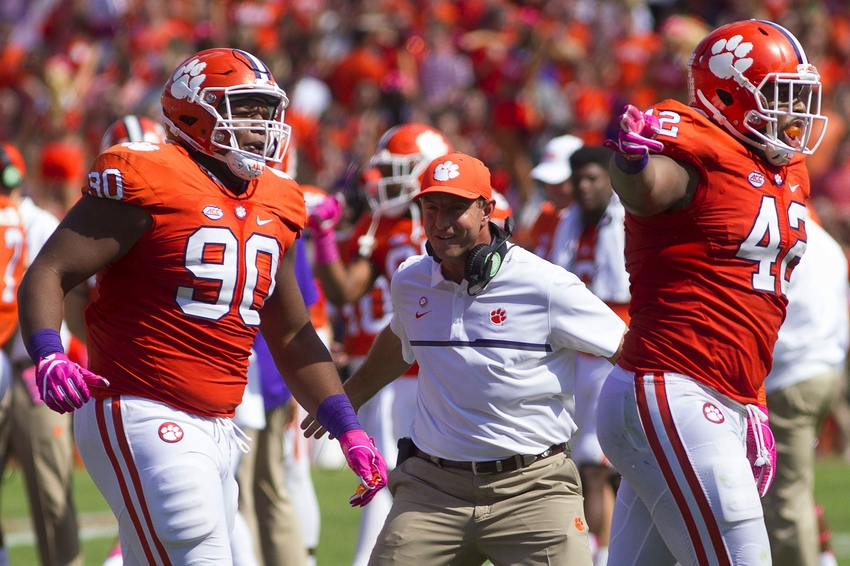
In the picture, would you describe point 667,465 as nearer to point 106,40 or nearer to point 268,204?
point 268,204

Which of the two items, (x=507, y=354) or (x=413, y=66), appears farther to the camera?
(x=413, y=66)

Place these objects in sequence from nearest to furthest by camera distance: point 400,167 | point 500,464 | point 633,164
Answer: point 633,164 → point 500,464 → point 400,167

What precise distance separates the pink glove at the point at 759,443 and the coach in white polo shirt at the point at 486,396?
46 cm

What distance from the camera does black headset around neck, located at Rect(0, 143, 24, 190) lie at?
5.83m

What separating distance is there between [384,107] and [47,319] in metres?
10.0

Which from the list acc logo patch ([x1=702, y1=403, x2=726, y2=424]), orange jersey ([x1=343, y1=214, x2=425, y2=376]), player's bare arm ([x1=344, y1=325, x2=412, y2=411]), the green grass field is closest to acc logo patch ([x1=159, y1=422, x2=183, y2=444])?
player's bare arm ([x1=344, y1=325, x2=412, y2=411])

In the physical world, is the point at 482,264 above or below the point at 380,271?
above

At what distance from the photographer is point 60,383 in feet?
9.94

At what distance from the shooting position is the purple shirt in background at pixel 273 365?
559cm

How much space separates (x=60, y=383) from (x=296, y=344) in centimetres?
95

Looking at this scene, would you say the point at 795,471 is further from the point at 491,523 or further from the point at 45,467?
the point at 45,467

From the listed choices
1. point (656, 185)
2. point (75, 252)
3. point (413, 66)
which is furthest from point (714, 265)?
point (413, 66)

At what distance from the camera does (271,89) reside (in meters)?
3.59

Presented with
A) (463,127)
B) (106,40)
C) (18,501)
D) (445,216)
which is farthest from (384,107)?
(445,216)
